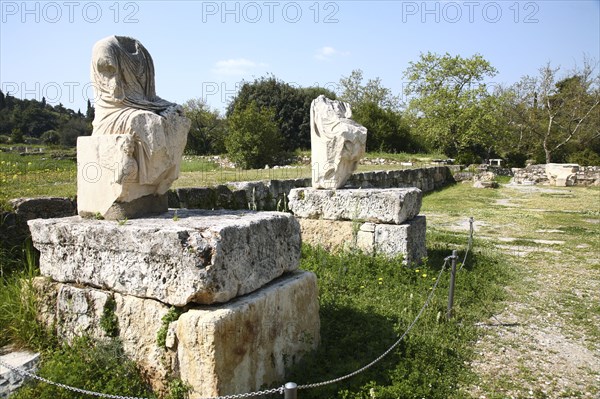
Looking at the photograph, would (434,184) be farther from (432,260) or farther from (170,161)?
(170,161)

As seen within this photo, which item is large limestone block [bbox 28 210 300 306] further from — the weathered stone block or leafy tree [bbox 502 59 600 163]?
leafy tree [bbox 502 59 600 163]

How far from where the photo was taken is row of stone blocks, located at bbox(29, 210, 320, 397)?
2.91 m

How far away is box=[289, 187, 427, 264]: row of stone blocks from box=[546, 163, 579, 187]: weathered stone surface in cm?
2090

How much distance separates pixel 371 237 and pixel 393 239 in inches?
12.6

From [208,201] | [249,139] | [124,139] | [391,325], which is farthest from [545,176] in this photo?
[124,139]

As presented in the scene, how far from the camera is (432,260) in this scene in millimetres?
7121

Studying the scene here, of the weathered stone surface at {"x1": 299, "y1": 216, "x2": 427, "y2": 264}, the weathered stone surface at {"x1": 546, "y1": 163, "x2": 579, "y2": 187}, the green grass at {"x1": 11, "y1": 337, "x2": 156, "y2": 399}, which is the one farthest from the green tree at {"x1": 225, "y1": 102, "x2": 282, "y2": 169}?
the green grass at {"x1": 11, "y1": 337, "x2": 156, "y2": 399}

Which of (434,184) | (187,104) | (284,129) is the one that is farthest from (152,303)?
(187,104)

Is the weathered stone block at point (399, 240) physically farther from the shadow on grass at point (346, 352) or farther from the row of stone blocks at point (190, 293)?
the row of stone blocks at point (190, 293)

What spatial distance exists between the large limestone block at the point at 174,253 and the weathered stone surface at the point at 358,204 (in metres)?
2.92

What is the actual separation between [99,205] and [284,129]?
A: 31940 mm

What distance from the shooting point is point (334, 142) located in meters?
7.01

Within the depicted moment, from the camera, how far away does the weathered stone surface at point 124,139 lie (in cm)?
→ 367

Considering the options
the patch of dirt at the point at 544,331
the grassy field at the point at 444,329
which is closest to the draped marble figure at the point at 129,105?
the grassy field at the point at 444,329
